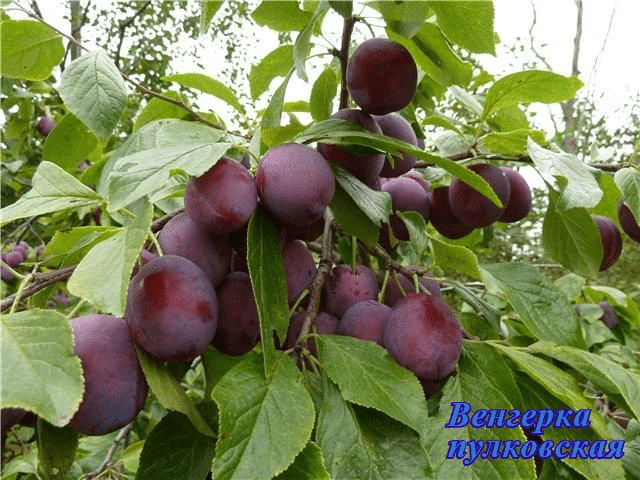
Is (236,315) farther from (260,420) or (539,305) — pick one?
(539,305)

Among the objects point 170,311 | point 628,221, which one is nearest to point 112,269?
Result: point 170,311

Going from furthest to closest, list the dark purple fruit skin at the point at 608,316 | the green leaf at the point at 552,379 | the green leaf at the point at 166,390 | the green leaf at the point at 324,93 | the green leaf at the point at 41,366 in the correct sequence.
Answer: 1. the dark purple fruit skin at the point at 608,316
2. the green leaf at the point at 324,93
3. the green leaf at the point at 552,379
4. the green leaf at the point at 166,390
5. the green leaf at the point at 41,366

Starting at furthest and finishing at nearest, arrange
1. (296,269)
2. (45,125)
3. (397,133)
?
1. (45,125)
2. (397,133)
3. (296,269)

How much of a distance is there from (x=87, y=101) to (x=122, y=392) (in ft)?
1.36

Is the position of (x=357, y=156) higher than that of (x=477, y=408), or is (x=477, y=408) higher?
(x=357, y=156)

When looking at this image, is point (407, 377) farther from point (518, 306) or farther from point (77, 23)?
point (77, 23)

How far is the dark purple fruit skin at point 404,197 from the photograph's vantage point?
78cm

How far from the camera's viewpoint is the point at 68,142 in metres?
0.93

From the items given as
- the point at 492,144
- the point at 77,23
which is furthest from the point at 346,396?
the point at 77,23

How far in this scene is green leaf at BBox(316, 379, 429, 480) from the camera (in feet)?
1.58

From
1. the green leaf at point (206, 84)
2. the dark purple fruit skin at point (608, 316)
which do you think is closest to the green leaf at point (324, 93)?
the green leaf at point (206, 84)

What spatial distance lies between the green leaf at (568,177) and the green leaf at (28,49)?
0.63 metres

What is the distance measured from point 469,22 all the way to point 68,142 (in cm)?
65

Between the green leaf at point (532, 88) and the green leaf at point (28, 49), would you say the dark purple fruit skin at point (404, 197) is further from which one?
the green leaf at point (28, 49)
